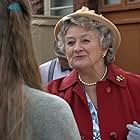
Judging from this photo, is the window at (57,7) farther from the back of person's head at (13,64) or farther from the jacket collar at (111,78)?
the back of person's head at (13,64)

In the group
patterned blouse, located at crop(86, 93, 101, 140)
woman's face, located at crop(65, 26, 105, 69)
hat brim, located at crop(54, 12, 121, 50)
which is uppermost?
hat brim, located at crop(54, 12, 121, 50)

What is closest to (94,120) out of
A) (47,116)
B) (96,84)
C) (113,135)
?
(113,135)

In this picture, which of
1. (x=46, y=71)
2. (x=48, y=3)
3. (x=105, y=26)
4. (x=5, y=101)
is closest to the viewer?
(x=5, y=101)

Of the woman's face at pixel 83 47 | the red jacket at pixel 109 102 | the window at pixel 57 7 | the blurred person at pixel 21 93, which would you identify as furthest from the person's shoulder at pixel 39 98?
the window at pixel 57 7

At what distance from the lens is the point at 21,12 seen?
5.85 feet

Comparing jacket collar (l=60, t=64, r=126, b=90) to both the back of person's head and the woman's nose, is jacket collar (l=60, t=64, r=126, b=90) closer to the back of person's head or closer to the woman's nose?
the woman's nose

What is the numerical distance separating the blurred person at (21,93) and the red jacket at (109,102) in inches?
55.7

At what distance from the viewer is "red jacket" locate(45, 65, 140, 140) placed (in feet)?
10.5

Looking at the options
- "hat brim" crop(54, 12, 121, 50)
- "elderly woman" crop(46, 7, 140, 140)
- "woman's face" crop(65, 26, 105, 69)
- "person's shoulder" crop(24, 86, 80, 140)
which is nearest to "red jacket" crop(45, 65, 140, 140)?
"elderly woman" crop(46, 7, 140, 140)

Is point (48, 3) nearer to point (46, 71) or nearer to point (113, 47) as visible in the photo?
point (46, 71)

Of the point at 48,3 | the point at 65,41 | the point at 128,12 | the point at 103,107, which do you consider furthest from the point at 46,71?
the point at 48,3

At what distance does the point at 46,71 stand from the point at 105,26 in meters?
1.17

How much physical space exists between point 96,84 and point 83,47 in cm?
29

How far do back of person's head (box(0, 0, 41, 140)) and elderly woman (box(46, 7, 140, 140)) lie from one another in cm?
148
